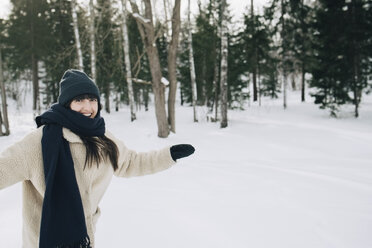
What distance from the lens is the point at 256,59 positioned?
22781 mm

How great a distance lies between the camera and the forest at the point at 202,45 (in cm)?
991

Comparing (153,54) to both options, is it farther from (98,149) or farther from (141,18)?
→ (98,149)

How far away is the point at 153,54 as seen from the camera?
874cm

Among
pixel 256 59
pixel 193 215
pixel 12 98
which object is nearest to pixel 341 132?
pixel 193 215

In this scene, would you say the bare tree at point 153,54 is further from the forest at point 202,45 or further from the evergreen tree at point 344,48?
the evergreen tree at point 344,48

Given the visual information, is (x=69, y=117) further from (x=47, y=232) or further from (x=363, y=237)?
(x=363, y=237)

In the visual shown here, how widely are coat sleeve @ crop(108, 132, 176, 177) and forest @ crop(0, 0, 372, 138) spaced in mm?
6969

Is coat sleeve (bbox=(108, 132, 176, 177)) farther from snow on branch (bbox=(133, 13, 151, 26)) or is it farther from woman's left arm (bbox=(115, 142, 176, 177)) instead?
snow on branch (bbox=(133, 13, 151, 26))

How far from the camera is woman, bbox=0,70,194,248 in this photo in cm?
145

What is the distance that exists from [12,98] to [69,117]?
3910cm

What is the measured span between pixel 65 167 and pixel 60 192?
16 centimetres

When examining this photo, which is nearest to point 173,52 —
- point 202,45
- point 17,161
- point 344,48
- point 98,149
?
point 98,149

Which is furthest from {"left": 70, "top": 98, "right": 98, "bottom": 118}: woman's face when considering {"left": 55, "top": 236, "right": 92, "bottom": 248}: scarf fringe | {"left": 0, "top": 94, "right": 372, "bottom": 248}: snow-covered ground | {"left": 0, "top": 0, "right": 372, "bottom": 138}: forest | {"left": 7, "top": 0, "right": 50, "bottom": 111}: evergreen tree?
{"left": 7, "top": 0, "right": 50, "bottom": 111}: evergreen tree

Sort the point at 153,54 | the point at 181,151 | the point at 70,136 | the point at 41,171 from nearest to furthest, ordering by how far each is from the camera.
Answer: the point at 41,171 → the point at 70,136 → the point at 181,151 → the point at 153,54
